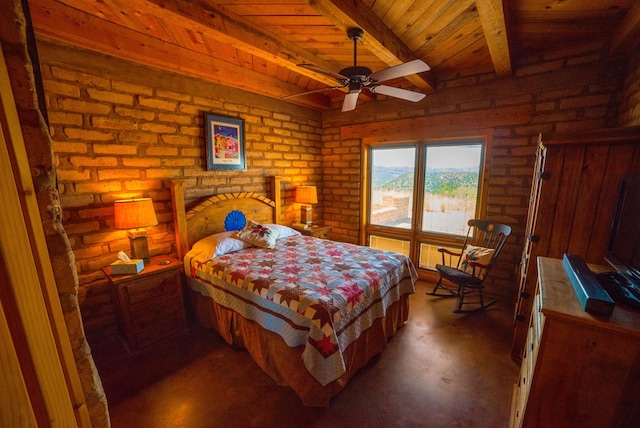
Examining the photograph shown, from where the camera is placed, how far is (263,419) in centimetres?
164

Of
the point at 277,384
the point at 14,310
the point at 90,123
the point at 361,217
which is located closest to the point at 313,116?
the point at 361,217

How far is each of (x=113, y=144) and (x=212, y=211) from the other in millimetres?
1093

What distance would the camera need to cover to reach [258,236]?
114 inches

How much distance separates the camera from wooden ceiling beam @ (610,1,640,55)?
178 cm

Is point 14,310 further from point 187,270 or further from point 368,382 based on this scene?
point 187,270

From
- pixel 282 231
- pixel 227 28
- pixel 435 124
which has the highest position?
pixel 227 28

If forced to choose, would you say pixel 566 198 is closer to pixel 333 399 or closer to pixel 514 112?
pixel 514 112

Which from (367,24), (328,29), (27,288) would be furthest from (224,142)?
(27,288)

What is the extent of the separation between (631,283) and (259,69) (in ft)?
11.5

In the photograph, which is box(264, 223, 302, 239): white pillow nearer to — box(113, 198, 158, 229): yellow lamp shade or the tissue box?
box(113, 198, 158, 229): yellow lamp shade

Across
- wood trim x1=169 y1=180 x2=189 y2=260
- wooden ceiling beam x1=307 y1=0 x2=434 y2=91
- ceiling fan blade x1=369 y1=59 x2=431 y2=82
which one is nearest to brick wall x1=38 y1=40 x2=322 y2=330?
wood trim x1=169 y1=180 x2=189 y2=260

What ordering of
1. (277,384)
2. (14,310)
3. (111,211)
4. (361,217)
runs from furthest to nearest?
(361,217), (111,211), (277,384), (14,310)

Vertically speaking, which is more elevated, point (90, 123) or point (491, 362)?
point (90, 123)

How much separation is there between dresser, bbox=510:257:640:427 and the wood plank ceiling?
5.83ft
